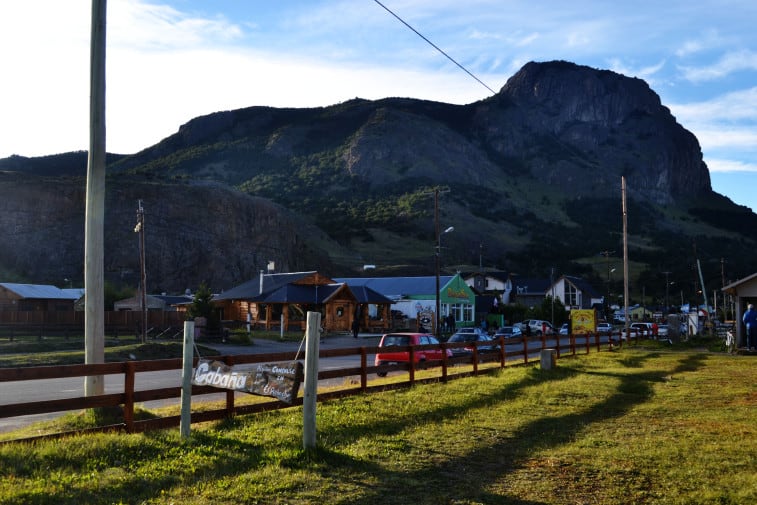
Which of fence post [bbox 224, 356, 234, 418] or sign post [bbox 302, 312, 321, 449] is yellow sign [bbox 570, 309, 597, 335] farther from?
sign post [bbox 302, 312, 321, 449]

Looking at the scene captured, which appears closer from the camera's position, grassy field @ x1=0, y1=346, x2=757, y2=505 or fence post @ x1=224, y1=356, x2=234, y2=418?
grassy field @ x1=0, y1=346, x2=757, y2=505

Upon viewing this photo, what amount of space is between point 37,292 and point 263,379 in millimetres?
60288

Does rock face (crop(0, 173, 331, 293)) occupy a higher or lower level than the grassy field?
higher

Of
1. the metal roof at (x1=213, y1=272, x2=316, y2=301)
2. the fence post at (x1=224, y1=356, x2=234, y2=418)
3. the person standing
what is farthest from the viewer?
the metal roof at (x1=213, y1=272, x2=316, y2=301)

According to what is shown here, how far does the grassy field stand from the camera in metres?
6.78

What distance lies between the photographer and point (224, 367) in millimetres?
9484

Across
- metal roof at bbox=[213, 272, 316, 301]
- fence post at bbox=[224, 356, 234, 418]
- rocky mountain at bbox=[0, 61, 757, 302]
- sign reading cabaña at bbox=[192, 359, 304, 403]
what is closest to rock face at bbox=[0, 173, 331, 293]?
rocky mountain at bbox=[0, 61, 757, 302]

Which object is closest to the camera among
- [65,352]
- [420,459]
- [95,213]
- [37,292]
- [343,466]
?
[343,466]

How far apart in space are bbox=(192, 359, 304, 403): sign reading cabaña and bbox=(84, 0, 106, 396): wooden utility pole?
2.33 meters

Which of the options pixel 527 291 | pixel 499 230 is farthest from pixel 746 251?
pixel 527 291

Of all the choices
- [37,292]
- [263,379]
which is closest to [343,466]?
[263,379]

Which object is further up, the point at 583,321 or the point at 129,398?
the point at 129,398

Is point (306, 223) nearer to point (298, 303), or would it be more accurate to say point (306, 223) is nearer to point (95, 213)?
point (298, 303)

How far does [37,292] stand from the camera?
6206cm
